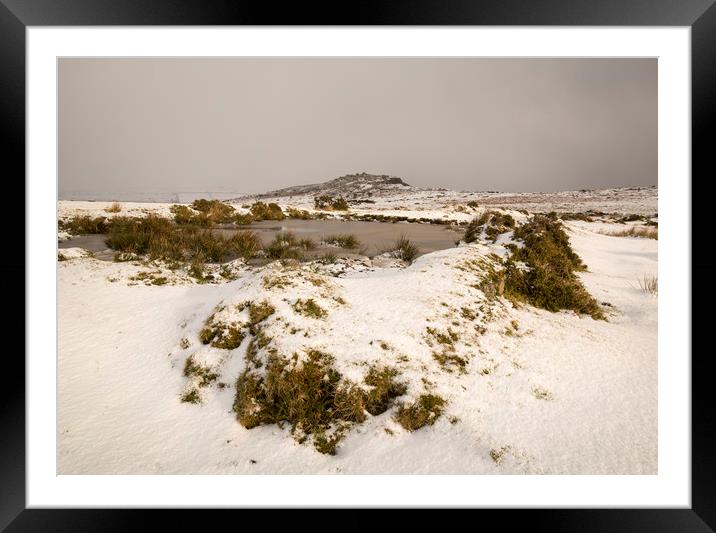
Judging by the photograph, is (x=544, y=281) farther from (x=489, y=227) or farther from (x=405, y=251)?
(x=405, y=251)

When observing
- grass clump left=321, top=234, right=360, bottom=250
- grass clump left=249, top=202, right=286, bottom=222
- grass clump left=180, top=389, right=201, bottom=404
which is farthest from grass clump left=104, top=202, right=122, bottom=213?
grass clump left=180, top=389, right=201, bottom=404

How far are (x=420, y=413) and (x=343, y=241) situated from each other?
4.27 meters

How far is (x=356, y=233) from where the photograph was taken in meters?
6.66

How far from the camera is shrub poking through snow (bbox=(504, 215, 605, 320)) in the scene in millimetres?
3193

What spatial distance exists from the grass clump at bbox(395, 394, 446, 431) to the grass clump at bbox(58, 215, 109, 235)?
6163 millimetres

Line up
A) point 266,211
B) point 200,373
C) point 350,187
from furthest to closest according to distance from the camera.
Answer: point 266,211 → point 350,187 → point 200,373

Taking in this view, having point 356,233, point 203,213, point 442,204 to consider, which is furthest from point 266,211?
point 442,204

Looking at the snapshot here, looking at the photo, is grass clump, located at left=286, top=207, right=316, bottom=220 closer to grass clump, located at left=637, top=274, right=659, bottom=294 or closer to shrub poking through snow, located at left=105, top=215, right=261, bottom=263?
shrub poking through snow, located at left=105, top=215, right=261, bottom=263

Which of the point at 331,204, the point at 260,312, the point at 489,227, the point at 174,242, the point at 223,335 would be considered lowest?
the point at 223,335

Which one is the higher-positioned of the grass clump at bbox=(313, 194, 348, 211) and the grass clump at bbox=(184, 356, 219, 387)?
the grass clump at bbox=(313, 194, 348, 211)

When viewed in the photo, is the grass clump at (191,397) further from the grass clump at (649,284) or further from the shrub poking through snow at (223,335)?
the grass clump at (649,284)

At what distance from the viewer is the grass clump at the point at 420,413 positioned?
168cm
